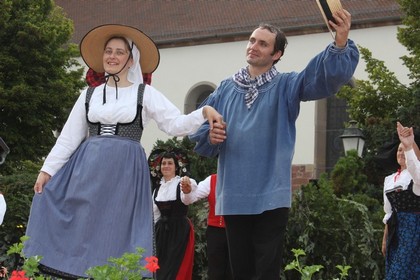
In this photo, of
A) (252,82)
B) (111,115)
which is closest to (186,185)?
(111,115)

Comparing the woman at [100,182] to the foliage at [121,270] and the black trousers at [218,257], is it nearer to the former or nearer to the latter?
the foliage at [121,270]

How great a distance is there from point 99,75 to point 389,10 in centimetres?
2191

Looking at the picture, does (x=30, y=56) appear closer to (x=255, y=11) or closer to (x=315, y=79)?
(x=255, y=11)

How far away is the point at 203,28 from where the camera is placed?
31250 millimetres

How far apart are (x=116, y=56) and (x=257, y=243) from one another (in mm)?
1806

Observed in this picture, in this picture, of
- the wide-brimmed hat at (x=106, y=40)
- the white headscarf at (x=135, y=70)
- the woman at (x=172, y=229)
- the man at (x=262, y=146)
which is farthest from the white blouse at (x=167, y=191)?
the man at (x=262, y=146)

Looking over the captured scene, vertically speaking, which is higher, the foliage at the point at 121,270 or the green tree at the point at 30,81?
the green tree at the point at 30,81

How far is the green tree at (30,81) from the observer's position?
25734 mm

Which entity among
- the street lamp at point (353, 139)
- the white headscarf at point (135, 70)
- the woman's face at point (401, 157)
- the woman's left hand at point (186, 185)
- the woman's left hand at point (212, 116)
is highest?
the street lamp at point (353, 139)

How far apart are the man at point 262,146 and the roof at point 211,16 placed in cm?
2214

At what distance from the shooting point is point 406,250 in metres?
7.65

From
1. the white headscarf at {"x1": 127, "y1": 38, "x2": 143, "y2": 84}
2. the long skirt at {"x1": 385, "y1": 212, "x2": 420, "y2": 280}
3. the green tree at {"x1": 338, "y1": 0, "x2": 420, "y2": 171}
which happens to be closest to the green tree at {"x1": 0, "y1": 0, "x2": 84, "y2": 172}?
the green tree at {"x1": 338, "y1": 0, "x2": 420, "y2": 171}

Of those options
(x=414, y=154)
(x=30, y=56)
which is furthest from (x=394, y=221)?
(x=30, y=56)

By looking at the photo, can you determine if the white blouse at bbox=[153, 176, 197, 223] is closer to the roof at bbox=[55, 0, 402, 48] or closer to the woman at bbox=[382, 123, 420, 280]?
the woman at bbox=[382, 123, 420, 280]
